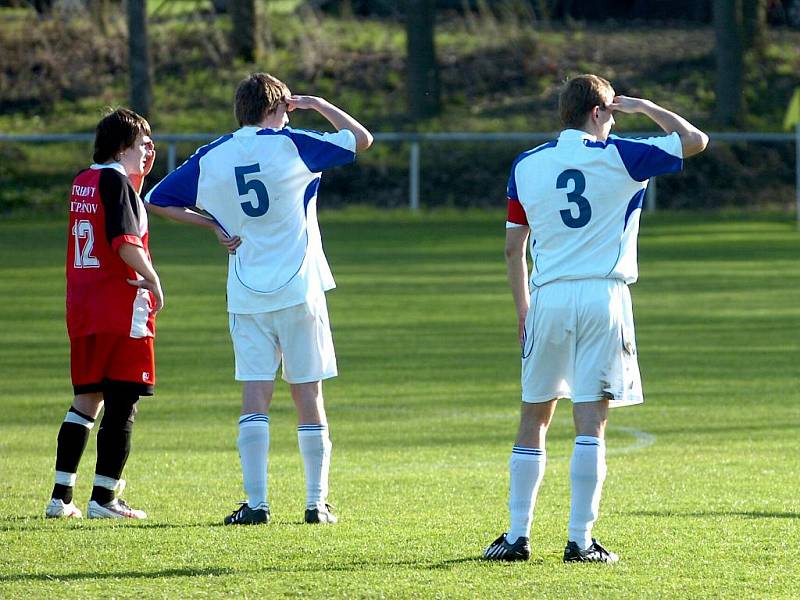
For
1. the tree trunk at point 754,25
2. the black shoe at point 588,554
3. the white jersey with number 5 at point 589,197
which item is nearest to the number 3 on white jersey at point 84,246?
the white jersey with number 5 at point 589,197

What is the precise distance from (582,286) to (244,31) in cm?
3375

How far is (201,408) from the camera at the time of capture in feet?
38.6

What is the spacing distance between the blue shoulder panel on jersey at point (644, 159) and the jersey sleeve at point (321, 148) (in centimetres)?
136

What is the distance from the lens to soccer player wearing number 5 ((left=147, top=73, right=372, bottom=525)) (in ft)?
22.0

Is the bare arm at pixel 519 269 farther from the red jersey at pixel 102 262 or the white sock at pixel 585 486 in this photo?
the red jersey at pixel 102 262

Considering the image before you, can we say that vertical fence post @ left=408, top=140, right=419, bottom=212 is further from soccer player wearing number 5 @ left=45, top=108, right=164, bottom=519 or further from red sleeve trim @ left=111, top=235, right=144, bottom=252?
red sleeve trim @ left=111, top=235, right=144, bottom=252

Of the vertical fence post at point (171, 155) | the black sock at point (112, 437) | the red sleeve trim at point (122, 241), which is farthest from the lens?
the vertical fence post at point (171, 155)

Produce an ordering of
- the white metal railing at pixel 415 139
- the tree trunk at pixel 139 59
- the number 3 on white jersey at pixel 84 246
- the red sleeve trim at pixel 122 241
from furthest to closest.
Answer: the tree trunk at pixel 139 59 < the white metal railing at pixel 415 139 < the number 3 on white jersey at pixel 84 246 < the red sleeve trim at pixel 122 241

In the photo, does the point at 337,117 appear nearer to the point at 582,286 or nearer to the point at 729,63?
the point at 582,286

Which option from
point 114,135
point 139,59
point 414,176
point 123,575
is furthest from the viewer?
point 139,59

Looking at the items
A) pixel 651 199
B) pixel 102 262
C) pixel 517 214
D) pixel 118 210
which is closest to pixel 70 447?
pixel 102 262

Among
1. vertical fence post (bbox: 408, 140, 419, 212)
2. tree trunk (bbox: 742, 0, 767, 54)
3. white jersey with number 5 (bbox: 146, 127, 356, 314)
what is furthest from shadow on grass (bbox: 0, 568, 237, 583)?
tree trunk (bbox: 742, 0, 767, 54)

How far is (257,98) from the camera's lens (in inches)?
265

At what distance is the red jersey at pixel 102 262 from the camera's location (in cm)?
675
